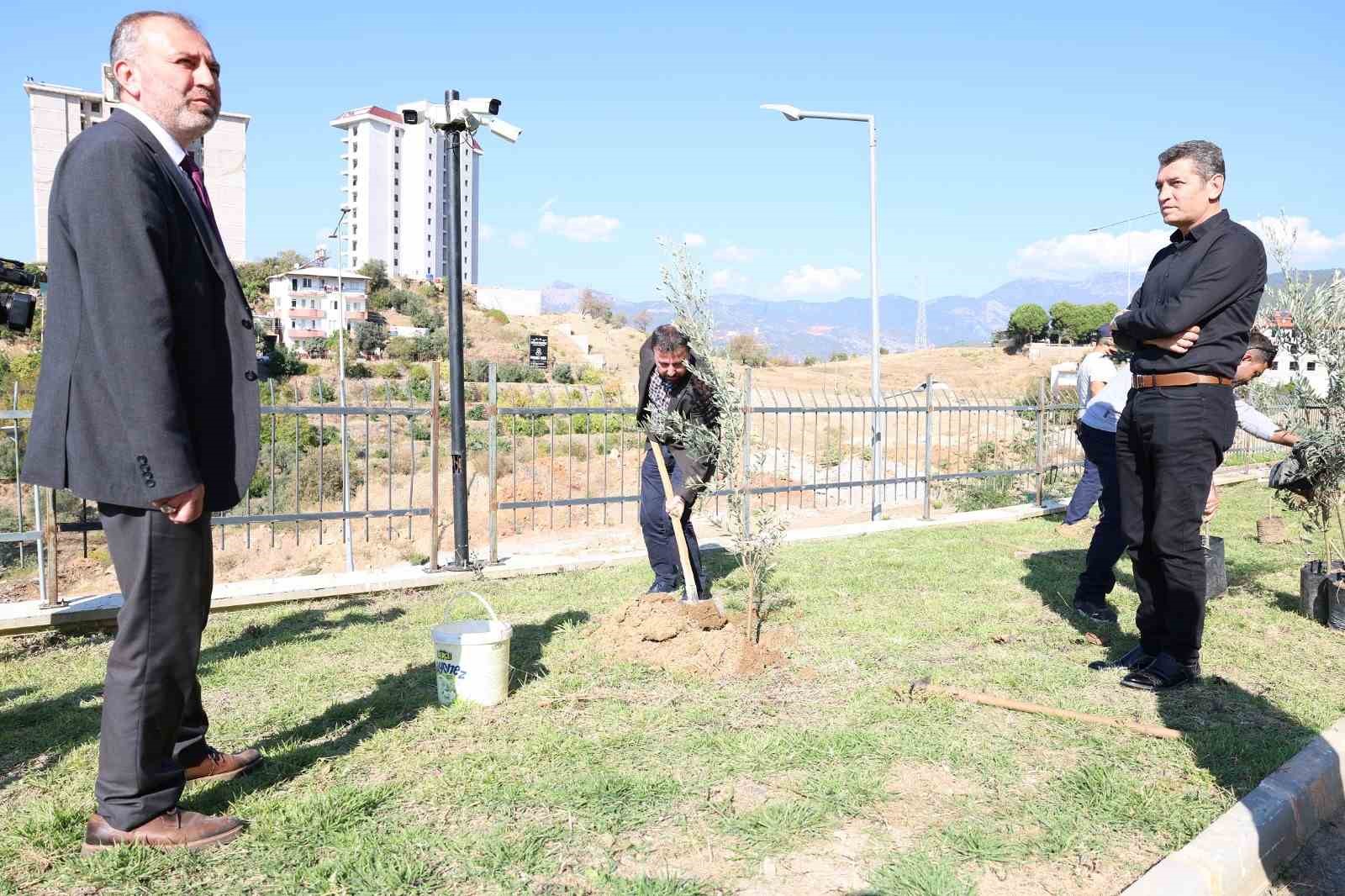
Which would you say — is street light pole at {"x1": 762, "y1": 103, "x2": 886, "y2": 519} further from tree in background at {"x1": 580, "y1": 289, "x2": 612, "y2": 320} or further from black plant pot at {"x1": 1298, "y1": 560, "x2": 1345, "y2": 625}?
tree in background at {"x1": 580, "y1": 289, "x2": 612, "y2": 320}

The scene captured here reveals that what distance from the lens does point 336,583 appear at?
22.2 feet

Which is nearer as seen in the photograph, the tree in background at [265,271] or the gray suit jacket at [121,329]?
the gray suit jacket at [121,329]

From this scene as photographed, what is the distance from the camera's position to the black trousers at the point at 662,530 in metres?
5.68

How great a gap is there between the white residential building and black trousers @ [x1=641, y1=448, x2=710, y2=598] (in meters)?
61.4

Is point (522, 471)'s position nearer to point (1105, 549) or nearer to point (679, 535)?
point (679, 535)

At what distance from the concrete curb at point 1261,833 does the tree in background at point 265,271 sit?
2620 inches

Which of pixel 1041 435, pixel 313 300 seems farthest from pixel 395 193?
pixel 1041 435

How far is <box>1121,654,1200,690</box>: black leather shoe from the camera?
4.38 meters

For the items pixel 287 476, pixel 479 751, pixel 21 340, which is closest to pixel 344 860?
pixel 479 751

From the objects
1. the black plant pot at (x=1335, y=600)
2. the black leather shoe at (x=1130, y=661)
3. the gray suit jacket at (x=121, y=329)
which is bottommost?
the black leather shoe at (x=1130, y=661)

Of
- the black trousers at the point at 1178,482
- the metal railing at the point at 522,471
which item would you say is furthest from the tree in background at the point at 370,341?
the black trousers at the point at 1178,482

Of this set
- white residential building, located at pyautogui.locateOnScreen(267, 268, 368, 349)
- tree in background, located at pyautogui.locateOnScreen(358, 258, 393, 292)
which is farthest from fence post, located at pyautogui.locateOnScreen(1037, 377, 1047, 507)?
tree in background, located at pyautogui.locateOnScreen(358, 258, 393, 292)

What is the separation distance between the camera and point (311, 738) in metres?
3.80

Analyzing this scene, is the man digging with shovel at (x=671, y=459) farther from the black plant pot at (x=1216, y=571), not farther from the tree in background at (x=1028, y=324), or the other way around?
the tree in background at (x=1028, y=324)
